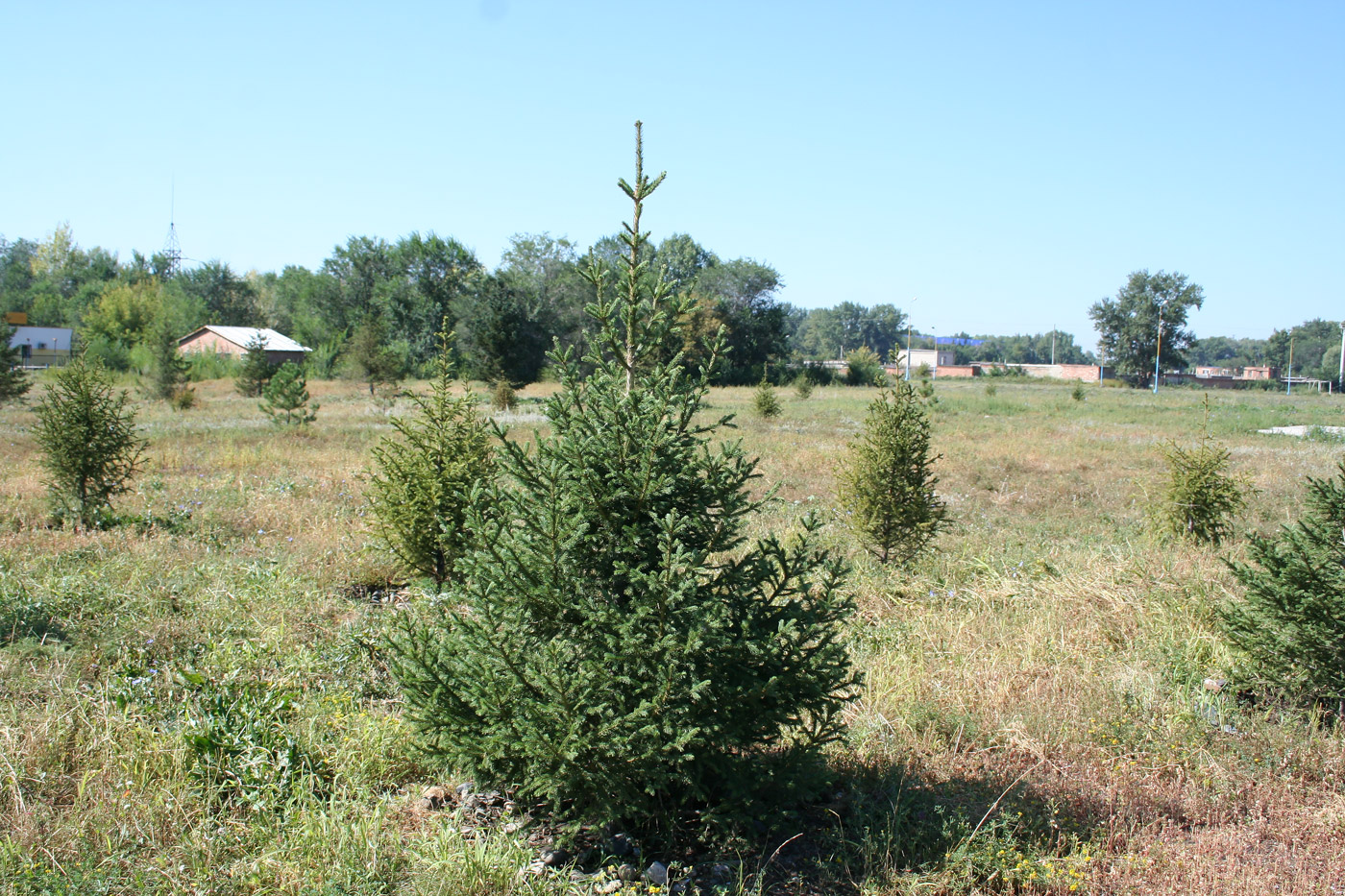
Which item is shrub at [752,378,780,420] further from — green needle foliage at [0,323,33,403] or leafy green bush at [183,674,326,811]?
leafy green bush at [183,674,326,811]

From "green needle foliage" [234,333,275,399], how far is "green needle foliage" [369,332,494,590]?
3181cm

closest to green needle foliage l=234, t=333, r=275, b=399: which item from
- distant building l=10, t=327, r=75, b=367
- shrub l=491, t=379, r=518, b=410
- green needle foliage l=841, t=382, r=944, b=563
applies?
shrub l=491, t=379, r=518, b=410

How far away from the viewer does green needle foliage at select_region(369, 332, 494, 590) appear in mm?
6926

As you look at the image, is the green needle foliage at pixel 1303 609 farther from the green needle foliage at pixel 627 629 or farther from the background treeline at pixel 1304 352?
the background treeline at pixel 1304 352

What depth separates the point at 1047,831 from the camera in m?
3.56

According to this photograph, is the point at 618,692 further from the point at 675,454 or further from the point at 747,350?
the point at 747,350

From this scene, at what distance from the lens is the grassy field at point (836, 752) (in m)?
3.14

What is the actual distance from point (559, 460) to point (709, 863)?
1.68 meters

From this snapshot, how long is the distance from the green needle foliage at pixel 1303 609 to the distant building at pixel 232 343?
189ft

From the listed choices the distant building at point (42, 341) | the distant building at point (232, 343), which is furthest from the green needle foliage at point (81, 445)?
the distant building at point (42, 341)

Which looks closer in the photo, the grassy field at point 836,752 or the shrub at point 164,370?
the grassy field at point 836,752

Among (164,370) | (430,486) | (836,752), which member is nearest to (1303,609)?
(836,752)

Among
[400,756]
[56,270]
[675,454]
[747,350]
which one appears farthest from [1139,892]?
[56,270]

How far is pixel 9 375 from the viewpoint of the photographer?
89.6 feet
